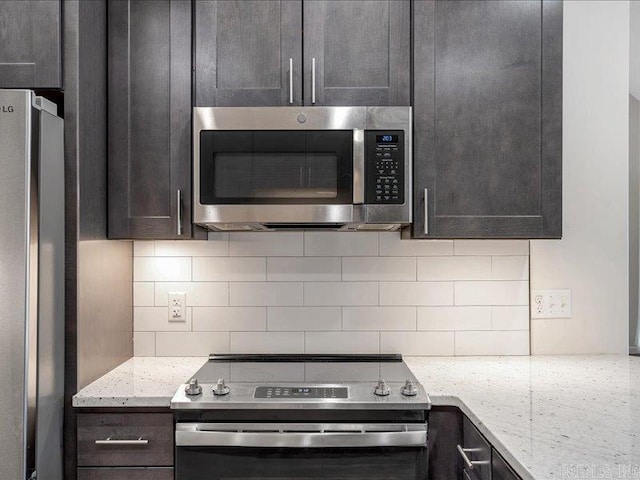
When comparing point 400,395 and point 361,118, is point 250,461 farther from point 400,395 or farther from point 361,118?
point 361,118

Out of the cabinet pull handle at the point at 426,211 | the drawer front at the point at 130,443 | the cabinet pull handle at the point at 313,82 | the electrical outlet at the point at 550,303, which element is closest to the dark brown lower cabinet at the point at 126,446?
the drawer front at the point at 130,443

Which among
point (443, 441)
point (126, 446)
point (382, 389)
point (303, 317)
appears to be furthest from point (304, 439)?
point (303, 317)

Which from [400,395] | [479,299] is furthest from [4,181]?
[479,299]

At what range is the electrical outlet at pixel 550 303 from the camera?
200 centimetres

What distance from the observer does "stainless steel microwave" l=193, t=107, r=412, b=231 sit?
5.45ft

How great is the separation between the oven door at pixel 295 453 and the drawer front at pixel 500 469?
0.28 meters

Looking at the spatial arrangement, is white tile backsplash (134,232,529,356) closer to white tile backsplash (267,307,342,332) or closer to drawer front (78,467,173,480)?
white tile backsplash (267,307,342,332)

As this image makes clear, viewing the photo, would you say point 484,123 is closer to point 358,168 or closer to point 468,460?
point 358,168

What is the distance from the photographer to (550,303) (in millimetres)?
2004

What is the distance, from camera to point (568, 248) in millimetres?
2006

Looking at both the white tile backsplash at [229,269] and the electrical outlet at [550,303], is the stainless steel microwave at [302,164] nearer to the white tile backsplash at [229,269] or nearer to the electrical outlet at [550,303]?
the white tile backsplash at [229,269]

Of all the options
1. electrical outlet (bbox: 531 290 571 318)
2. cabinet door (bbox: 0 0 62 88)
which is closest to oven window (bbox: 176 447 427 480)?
electrical outlet (bbox: 531 290 571 318)

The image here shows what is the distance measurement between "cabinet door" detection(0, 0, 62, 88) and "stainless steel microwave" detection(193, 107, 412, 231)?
1.46 feet

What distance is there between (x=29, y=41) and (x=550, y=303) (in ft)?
6.60
